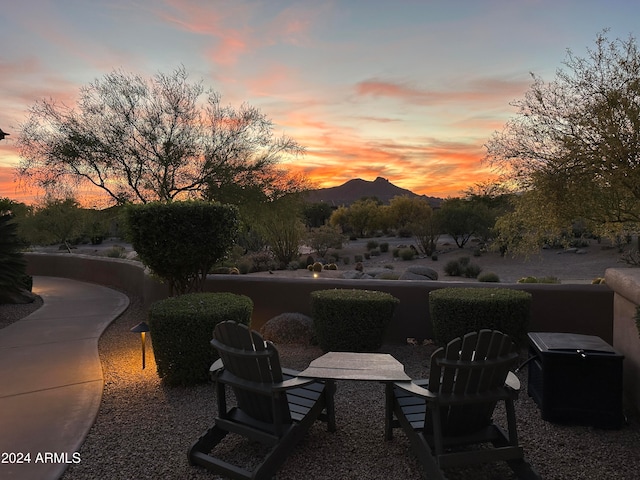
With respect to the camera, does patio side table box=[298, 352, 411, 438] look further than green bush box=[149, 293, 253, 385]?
No

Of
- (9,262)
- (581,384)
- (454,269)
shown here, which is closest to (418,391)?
(581,384)

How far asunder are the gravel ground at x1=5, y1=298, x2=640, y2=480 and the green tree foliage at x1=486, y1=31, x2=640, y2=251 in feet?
24.8

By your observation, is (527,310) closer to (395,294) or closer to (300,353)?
(395,294)

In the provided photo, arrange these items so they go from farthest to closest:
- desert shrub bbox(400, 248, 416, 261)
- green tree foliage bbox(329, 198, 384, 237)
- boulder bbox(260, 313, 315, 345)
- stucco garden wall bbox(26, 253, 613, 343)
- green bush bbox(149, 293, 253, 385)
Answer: green tree foliage bbox(329, 198, 384, 237) < desert shrub bbox(400, 248, 416, 261) < boulder bbox(260, 313, 315, 345) < stucco garden wall bbox(26, 253, 613, 343) < green bush bbox(149, 293, 253, 385)

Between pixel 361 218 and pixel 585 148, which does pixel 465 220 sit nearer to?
pixel 361 218

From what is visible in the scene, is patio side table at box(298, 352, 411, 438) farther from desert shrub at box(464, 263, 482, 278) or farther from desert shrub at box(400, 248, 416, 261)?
desert shrub at box(400, 248, 416, 261)

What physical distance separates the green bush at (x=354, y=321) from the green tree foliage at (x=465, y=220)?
30.4m

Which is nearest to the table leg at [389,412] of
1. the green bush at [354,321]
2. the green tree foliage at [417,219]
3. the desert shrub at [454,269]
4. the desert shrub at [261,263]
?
the green bush at [354,321]

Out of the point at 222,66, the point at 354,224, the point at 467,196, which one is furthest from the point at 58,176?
the point at 354,224

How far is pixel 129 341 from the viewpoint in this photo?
756cm

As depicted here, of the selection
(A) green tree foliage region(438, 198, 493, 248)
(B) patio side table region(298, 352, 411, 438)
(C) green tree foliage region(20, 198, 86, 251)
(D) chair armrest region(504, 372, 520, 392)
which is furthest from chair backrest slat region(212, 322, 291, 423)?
(C) green tree foliage region(20, 198, 86, 251)

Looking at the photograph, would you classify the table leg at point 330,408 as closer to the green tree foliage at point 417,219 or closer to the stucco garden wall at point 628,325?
the stucco garden wall at point 628,325

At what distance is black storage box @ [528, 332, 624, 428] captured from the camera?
4324mm

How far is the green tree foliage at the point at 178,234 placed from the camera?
23.8 feet
